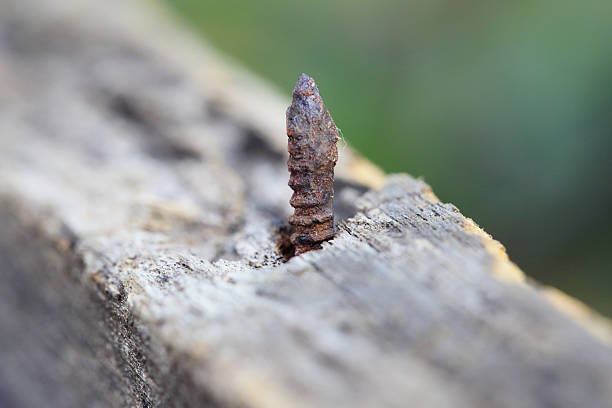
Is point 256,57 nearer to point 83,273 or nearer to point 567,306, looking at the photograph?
point 83,273

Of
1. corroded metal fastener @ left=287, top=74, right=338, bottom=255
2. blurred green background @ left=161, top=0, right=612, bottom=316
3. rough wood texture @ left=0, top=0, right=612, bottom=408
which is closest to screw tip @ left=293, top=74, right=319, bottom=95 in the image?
corroded metal fastener @ left=287, top=74, right=338, bottom=255

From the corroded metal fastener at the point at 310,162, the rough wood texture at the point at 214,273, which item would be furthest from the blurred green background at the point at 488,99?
the corroded metal fastener at the point at 310,162

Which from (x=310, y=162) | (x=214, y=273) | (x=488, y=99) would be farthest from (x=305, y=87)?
(x=488, y=99)

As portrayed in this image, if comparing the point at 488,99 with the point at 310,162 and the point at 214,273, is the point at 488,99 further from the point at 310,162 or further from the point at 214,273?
the point at 214,273

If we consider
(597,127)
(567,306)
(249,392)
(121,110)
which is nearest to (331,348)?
(249,392)

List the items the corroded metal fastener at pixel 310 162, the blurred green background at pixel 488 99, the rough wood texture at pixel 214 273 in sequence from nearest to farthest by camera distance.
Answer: the rough wood texture at pixel 214 273
the corroded metal fastener at pixel 310 162
the blurred green background at pixel 488 99

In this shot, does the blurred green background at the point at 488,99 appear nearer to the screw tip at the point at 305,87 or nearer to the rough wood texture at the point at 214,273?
the rough wood texture at the point at 214,273
